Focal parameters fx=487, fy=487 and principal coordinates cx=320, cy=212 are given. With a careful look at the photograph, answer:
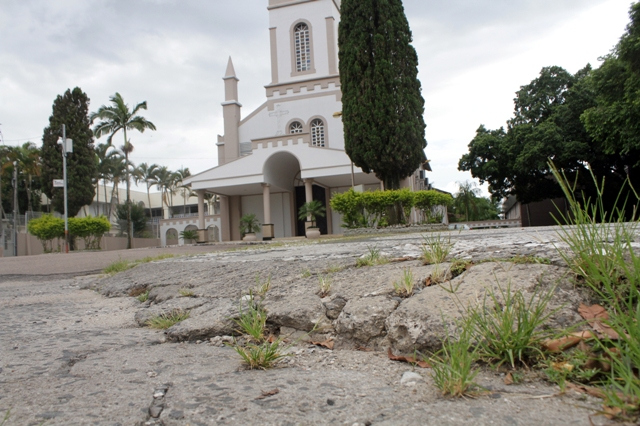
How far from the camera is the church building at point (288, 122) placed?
24.6 metres

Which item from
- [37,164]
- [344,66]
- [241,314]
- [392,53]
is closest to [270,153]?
[344,66]

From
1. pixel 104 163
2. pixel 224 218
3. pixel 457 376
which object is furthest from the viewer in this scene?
pixel 104 163

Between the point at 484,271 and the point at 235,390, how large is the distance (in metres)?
1.64

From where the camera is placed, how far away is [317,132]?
86.8 feet

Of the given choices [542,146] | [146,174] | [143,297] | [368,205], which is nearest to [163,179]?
[146,174]

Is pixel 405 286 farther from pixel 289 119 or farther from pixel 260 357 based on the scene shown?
pixel 289 119

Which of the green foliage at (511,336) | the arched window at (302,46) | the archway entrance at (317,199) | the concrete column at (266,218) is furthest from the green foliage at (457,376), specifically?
the arched window at (302,46)

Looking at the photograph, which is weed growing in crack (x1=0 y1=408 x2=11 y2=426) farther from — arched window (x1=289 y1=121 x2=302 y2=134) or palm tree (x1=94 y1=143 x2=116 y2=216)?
palm tree (x1=94 y1=143 x2=116 y2=216)

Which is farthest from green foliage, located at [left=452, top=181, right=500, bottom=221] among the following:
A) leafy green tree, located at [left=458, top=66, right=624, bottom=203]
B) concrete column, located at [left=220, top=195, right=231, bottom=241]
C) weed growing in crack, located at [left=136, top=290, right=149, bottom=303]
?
weed growing in crack, located at [left=136, top=290, right=149, bottom=303]

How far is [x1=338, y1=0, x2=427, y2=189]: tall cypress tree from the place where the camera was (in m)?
17.2

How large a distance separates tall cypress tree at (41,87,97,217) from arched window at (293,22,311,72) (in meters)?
13.7

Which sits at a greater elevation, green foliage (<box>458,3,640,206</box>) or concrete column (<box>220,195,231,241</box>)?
green foliage (<box>458,3,640,206</box>)

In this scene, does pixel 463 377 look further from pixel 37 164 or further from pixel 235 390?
pixel 37 164

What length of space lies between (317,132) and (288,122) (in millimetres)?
1686
